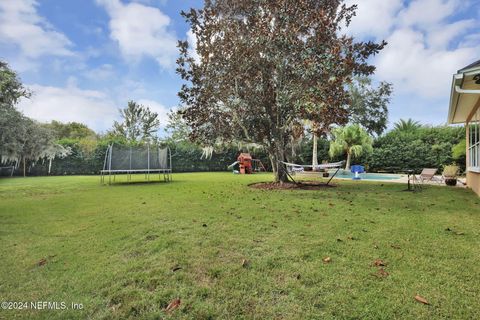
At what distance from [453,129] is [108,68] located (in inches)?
797

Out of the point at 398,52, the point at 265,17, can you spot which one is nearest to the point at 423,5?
the point at 398,52

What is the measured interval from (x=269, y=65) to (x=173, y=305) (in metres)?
8.12

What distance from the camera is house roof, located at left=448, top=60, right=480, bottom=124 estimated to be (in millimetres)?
4500

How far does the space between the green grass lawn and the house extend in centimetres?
239

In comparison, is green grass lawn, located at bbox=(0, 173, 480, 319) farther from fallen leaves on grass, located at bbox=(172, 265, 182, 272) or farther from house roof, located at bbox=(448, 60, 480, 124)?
house roof, located at bbox=(448, 60, 480, 124)

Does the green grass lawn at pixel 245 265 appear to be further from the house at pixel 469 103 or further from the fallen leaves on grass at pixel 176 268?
the house at pixel 469 103

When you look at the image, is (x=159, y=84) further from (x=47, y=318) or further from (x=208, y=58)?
(x=47, y=318)

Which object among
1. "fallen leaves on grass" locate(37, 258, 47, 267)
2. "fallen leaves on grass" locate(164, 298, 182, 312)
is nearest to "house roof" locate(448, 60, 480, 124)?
"fallen leaves on grass" locate(164, 298, 182, 312)

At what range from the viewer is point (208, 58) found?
879 centimetres

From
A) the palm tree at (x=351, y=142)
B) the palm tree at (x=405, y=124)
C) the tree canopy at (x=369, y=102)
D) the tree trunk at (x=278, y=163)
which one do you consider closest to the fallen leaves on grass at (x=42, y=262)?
the tree trunk at (x=278, y=163)

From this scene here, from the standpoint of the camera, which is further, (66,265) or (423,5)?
(423,5)

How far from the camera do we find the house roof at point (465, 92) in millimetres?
4500

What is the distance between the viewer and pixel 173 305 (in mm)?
1878

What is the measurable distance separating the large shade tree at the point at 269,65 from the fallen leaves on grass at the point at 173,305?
6.89 m
